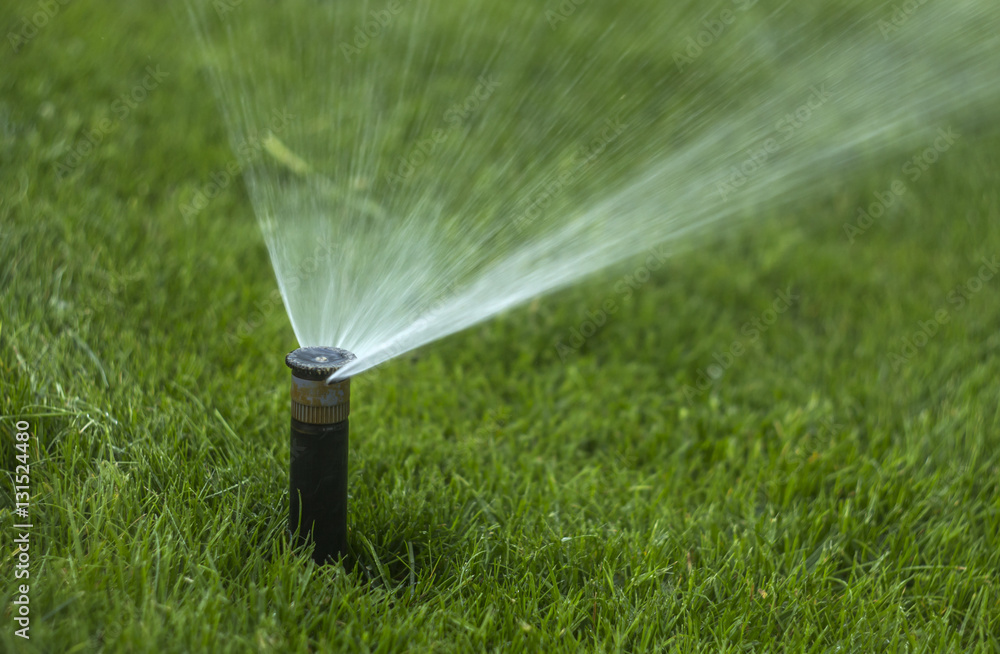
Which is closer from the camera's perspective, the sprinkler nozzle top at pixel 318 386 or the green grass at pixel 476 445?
the sprinkler nozzle top at pixel 318 386

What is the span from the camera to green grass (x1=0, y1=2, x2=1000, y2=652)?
6.39 ft

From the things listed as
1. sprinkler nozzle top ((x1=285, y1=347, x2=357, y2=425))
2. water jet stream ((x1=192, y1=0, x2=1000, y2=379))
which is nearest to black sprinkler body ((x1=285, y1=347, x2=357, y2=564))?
sprinkler nozzle top ((x1=285, y1=347, x2=357, y2=425))

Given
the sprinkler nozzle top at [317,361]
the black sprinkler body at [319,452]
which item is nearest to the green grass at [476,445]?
the black sprinkler body at [319,452]

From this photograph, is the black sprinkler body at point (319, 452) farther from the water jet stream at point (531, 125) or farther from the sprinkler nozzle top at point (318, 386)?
the water jet stream at point (531, 125)

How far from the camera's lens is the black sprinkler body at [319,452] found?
1.85 metres

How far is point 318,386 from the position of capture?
1.84 meters

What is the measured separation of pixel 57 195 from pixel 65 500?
176 cm

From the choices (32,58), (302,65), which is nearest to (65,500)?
(32,58)

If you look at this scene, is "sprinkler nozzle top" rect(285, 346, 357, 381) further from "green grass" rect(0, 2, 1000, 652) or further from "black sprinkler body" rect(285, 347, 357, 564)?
"green grass" rect(0, 2, 1000, 652)

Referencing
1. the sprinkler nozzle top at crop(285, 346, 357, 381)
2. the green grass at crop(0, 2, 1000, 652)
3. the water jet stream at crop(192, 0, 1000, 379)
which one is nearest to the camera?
the sprinkler nozzle top at crop(285, 346, 357, 381)

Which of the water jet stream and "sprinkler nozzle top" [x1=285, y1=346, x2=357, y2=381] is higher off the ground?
the water jet stream

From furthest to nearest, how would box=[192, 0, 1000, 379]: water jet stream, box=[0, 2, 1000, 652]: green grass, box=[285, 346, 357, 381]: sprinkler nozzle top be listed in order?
1. box=[192, 0, 1000, 379]: water jet stream
2. box=[0, 2, 1000, 652]: green grass
3. box=[285, 346, 357, 381]: sprinkler nozzle top

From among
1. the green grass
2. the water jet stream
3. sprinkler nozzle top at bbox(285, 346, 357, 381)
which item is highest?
the water jet stream

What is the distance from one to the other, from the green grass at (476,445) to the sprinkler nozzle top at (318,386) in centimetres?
33
